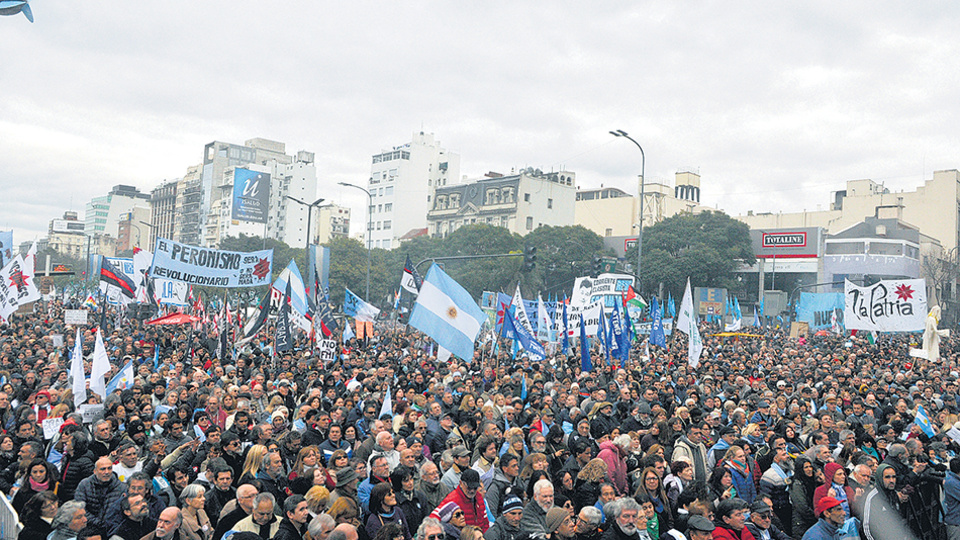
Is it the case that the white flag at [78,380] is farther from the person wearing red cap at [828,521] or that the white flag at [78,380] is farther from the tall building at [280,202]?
the tall building at [280,202]

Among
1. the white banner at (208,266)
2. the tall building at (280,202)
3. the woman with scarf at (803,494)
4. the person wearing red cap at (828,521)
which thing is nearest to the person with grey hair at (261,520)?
→ the person wearing red cap at (828,521)

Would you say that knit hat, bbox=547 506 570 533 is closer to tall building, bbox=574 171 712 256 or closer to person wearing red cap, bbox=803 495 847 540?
person wearing red cap, bbox=803 495 847 540

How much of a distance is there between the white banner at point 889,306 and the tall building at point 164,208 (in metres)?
153

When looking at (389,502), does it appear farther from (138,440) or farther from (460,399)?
(460,399)

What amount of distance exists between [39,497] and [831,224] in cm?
8773

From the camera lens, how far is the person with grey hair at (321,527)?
520 cm

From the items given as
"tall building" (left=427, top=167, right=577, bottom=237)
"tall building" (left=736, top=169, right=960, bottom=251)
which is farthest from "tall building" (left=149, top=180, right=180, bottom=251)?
"tall building" (left=736, top=169, right=960, bottom=251)

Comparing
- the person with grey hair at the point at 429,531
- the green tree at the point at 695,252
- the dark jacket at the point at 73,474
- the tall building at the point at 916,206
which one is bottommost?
the dark jacket at the point at 73,474

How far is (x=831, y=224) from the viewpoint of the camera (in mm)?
83188

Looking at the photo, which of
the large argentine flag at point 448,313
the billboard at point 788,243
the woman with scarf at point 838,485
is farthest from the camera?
the billboard at point 788,243

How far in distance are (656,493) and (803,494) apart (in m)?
1.51

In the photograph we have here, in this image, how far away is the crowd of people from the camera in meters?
5.70

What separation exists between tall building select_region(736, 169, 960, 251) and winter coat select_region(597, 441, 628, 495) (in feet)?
250

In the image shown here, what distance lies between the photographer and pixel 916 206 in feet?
260
